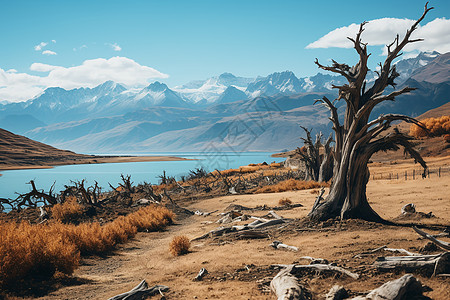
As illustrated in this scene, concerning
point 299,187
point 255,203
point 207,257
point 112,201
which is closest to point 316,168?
point 299,187

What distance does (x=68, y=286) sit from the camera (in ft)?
24.2

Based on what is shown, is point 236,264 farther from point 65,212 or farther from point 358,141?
point 65,212

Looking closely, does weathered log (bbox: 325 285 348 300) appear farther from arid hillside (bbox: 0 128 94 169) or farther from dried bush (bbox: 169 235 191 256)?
arid hillside (bbox: 0 128 94 169)

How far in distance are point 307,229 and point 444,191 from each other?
10192 mm

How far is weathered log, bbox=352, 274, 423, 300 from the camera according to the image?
15.2ft

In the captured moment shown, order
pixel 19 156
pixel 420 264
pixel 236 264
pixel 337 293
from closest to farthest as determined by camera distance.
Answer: pixel 337 293
pixel 420 264
pixel 236 264
pixel 19 156

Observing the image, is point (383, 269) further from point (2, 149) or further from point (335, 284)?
point (2, 149)

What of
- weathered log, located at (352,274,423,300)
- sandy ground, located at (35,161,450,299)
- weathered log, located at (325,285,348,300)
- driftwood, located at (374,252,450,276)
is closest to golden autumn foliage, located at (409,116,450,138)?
sandy ground, located at (35,161,450,299)

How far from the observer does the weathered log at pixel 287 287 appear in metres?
5.05

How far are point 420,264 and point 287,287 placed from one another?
7.65 ft

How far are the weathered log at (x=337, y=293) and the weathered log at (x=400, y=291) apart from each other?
0.98ft

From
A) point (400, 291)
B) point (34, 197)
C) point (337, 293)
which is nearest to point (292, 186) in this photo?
point (34, 197)

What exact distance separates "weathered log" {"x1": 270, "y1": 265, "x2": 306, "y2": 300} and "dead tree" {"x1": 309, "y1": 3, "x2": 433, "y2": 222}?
494cm

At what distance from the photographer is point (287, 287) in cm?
536
